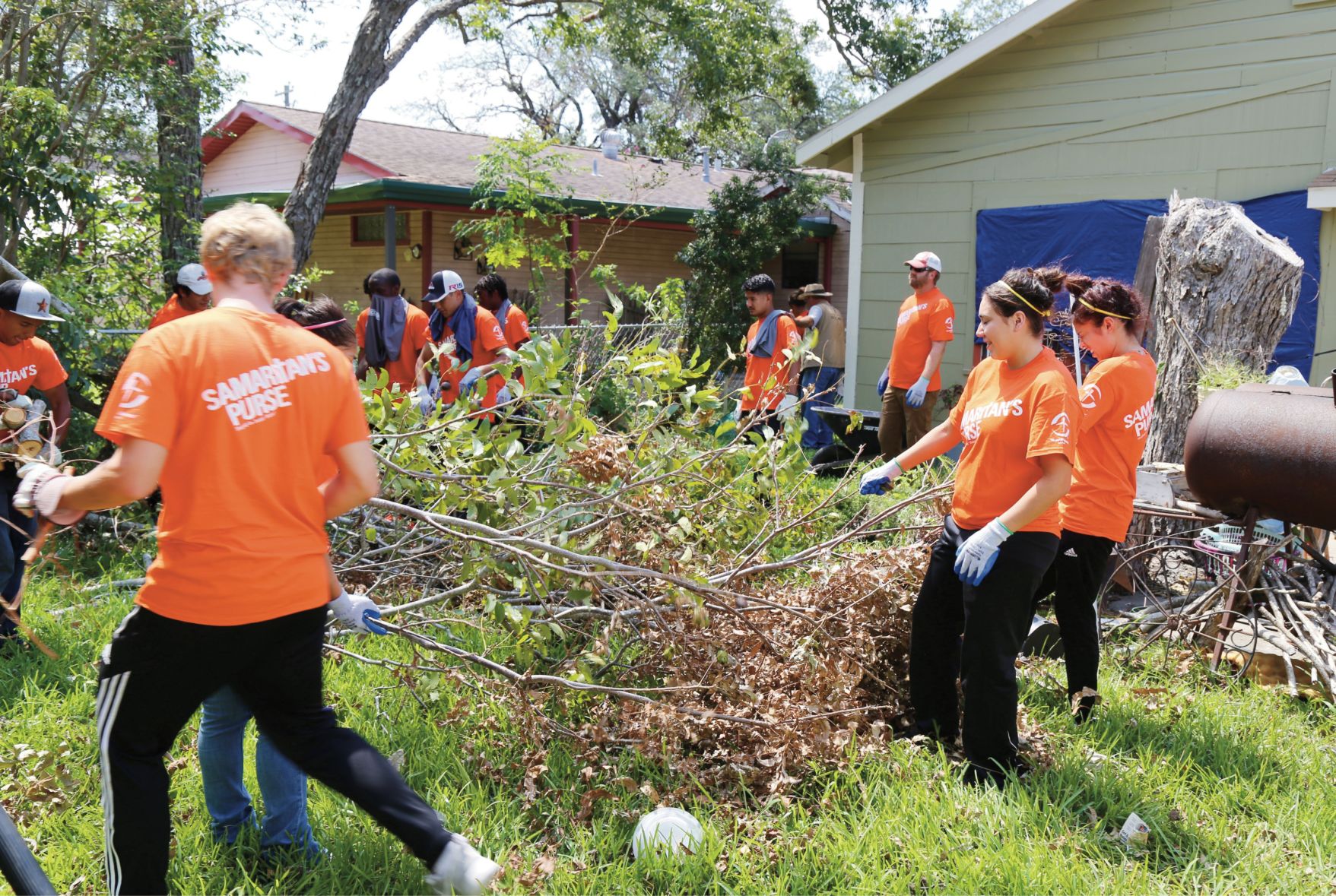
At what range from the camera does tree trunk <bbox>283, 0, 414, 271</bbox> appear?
10695mm

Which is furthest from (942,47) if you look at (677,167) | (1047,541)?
(1047,541)

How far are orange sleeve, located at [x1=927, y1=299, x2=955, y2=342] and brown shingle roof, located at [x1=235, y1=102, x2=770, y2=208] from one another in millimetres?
7099

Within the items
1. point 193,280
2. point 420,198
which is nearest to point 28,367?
point 193,280

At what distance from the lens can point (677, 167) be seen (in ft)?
79.2

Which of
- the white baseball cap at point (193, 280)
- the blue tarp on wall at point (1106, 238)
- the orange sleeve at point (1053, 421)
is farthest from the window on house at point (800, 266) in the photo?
the orange sleeve at point (1053, 421)

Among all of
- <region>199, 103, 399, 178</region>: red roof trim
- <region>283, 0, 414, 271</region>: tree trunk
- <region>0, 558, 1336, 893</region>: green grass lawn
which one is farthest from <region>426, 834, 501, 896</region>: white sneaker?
<region>199, 103, 399, 178</region>: red roof trim

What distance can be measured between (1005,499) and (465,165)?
14.9 m

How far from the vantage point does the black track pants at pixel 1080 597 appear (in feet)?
13.9

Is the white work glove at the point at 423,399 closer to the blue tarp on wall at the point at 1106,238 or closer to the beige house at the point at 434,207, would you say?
the blue tarp on wall at the point at 1106,238

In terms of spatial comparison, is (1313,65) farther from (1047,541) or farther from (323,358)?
(323,358)

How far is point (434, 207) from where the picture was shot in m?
16.3

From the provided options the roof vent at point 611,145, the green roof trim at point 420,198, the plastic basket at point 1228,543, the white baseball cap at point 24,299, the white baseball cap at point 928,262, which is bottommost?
the plastic basket at point 1228,543

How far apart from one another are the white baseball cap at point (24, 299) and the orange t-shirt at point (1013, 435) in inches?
158

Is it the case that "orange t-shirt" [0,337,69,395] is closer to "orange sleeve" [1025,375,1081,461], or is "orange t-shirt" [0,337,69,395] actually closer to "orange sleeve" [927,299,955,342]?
"orange sleeve" [1025,375,1081,461]
